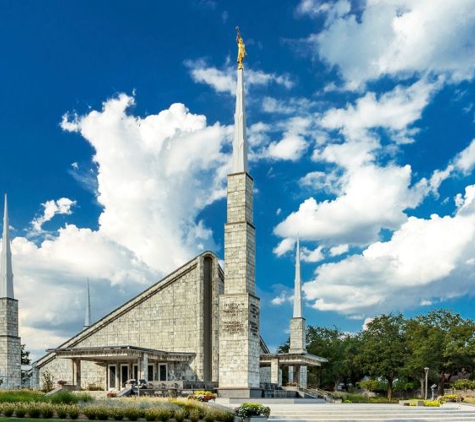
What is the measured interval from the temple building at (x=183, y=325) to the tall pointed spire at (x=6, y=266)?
0.07 m

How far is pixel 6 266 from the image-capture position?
45500mm

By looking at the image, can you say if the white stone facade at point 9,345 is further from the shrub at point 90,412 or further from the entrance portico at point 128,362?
the shrub at point 90,412

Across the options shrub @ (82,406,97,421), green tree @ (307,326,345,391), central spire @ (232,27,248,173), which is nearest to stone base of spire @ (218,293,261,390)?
central spire @ (232,27,248,173)

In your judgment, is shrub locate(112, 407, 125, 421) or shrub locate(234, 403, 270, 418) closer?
shrub locate(112, 407, 125, 421)

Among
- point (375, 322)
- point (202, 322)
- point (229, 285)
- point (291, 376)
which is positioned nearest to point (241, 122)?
point (229, 285)

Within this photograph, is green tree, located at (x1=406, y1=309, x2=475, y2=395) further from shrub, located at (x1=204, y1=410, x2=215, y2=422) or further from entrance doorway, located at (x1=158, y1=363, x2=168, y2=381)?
shrub, located at (x1=204, y1=410, x2=215, y2=422)

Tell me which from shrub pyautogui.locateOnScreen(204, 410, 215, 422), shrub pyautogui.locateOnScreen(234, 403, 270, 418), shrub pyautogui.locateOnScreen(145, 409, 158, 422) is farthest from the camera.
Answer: shrub pyautogui.locateOnScreen(234, 403, 270, 418)

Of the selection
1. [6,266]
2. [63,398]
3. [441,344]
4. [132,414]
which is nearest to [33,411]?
[63,398]

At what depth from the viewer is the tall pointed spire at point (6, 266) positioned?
44.8m

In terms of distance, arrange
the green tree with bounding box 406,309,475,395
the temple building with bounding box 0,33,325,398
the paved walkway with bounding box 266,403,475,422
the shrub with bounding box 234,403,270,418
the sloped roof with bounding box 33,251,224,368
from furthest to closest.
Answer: the green tree with bounding box 406,309,475,395 < the sloped roof with bounding box 33,251,224,368 < the temple building with bounding box 0,33,325,398 < the paved walkway with bounding box 266,403,475,422 < the shrub with bounding box 234,403,270,418

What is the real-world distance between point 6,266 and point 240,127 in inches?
859

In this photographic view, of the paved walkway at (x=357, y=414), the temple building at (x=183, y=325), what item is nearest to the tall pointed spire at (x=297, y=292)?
the temple building at (x=183, y=325)

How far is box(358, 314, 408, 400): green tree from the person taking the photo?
65.9 metres

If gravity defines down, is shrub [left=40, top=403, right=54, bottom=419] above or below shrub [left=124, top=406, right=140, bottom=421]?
above
